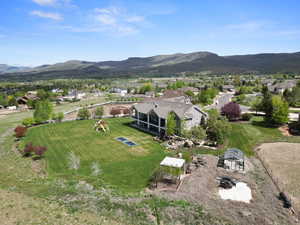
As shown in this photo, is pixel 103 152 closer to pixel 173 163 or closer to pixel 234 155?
pixel 173 163

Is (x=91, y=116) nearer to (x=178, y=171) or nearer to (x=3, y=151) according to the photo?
(x=3, y=151)

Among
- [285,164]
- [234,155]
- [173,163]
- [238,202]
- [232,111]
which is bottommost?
[285,164]

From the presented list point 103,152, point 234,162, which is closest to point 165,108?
point 103,152

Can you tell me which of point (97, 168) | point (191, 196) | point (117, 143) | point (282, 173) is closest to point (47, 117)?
point (117, 143)

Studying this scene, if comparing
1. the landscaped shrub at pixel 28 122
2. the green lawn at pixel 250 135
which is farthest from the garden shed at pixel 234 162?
the landscaped shrub at pixel 28 122

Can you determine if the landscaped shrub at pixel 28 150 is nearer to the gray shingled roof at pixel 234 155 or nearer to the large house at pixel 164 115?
the large house at pixel 164 115

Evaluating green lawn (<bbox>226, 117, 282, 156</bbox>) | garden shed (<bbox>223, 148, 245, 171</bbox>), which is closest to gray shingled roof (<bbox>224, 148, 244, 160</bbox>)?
garden shed (<bbox>223, 148, 245, 171</bbox>)
